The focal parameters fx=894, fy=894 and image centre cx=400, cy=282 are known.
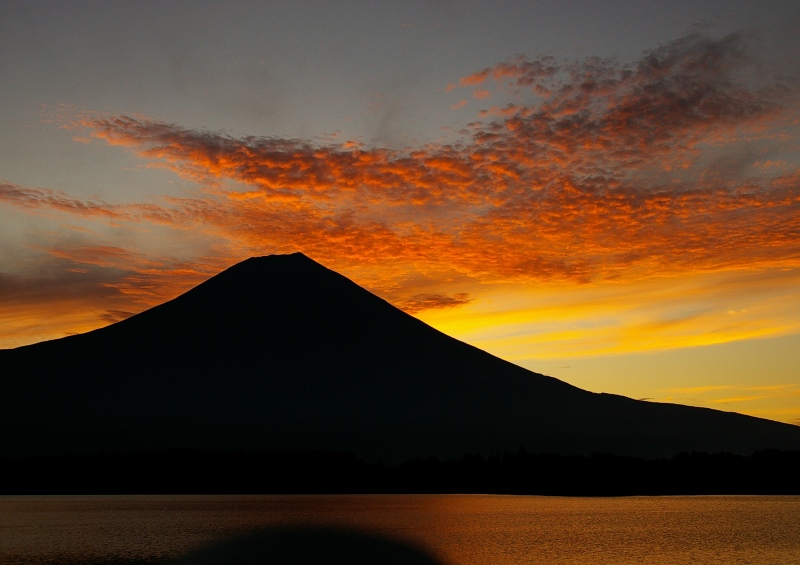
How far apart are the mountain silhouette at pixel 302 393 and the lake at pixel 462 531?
4953cm

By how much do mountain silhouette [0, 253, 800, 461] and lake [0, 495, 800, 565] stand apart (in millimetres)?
49533

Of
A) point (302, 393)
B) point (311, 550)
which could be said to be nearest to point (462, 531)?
point (311, 550)

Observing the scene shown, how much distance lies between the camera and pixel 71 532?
60.9 meters

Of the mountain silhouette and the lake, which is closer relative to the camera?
the lake

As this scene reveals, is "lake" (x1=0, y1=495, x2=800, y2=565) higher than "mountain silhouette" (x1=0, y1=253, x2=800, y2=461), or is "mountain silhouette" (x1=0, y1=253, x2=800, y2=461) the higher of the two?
"mountain silhouette" (x1=0, y1=253, x2=800, y2=461)

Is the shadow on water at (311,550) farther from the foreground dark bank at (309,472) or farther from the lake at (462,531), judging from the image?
the foreground dark bank at (309,472)

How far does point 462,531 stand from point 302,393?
96354 millimetres

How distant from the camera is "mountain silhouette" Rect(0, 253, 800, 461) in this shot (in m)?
147

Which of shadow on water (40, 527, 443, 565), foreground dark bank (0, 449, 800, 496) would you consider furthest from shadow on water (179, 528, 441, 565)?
foreground dark bank (0, 449, 800, 496)

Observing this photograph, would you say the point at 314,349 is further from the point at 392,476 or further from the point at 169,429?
the point at 392,476

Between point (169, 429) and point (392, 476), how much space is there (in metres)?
42.3

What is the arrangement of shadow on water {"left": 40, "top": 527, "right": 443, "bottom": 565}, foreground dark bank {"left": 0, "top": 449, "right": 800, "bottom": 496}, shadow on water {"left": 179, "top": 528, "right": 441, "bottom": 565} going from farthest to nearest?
1. foreground dark bank {"left": 0, "top": 449, "right": 800, "bottom": 496}
2. shadow on water {"left": 179, "top": 528, "right": 441, "bottom": 565}
3. shadow on water {"left": 40, "top": 527, "right": 443, "bottom": 565}

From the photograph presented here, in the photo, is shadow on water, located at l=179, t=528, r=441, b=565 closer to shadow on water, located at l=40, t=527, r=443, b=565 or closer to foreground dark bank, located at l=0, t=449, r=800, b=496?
shadow on water, located at l=40, t=527, r=443, b=565

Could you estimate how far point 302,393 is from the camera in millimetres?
159125
